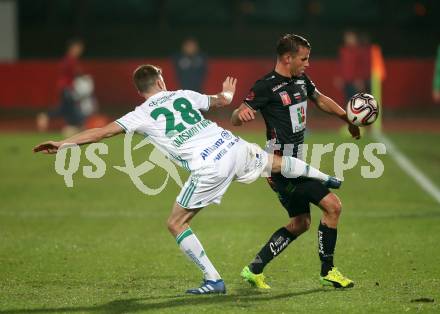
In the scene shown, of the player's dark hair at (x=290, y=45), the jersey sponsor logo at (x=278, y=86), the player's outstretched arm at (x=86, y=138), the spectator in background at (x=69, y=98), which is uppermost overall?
the player's dark hair at (x=290, y=45)

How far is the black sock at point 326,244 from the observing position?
28.5 feet

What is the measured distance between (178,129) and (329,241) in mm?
1683

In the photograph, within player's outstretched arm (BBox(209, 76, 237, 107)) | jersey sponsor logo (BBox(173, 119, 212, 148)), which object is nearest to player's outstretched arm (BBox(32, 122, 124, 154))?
jersey sponsor logo (BBox(173, 119, 212, 148))

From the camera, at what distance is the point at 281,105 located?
8695 mm

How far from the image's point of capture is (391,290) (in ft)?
28.1

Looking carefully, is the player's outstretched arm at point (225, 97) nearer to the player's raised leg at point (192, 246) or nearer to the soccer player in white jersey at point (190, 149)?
the soccer player in white jersey at point (190, 149)

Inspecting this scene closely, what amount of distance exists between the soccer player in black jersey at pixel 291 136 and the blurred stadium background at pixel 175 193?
0.32 m

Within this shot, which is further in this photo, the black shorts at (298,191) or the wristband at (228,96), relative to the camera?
the wristband at (228,96)

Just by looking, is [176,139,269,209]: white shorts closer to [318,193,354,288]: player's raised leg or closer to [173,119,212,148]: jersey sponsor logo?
[173,119,212,148]: jersey sponsor logo

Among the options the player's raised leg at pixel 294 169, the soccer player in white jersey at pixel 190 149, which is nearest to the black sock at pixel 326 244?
the player's raised leg at pixel 294 169

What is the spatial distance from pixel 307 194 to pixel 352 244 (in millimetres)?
2882

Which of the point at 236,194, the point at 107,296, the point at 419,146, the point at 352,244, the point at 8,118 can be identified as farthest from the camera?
the point at 8,118

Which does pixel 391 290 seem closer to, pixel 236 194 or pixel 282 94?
pixel 282 94

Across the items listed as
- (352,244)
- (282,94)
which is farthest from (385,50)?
(282,94)
